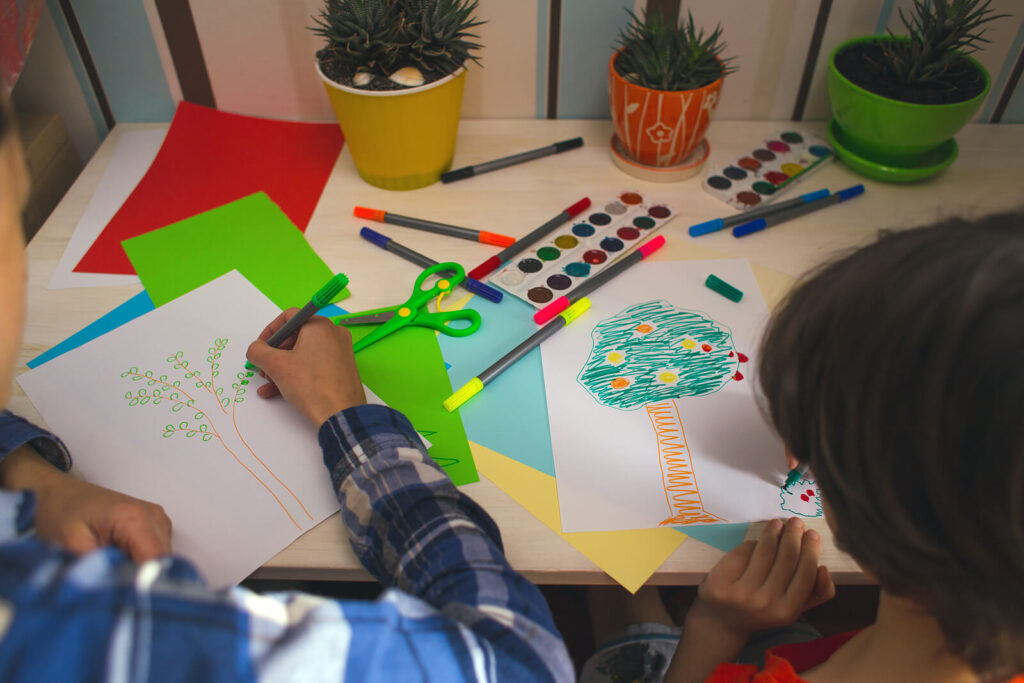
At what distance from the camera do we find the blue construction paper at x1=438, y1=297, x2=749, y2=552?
0.58 m

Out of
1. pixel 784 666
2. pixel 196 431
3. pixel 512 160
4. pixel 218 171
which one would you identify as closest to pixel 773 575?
pixel 784 666

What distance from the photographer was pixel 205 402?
623 mm

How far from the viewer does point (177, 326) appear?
0.69m

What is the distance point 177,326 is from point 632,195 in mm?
544

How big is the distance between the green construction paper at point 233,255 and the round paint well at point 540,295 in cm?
20

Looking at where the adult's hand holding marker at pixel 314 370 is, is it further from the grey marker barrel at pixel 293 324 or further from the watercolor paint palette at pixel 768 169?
the watercolor paint palette at pixel 768 169

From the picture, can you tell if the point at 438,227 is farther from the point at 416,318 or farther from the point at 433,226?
the point at 416,318

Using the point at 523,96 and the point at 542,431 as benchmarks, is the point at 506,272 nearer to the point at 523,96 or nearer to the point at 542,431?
the point at 542,431

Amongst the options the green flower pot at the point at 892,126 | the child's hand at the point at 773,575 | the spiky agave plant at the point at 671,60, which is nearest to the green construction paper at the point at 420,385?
the child's hand at the point at 773,575

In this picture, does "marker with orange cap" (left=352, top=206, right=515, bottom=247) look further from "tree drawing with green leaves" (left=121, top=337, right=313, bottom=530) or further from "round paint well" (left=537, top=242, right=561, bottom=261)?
"tree drawing with green leaves" (left=121, top=337, right=313, bottom=530)

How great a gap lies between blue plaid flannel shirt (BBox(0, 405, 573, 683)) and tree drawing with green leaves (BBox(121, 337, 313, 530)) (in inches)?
2.3

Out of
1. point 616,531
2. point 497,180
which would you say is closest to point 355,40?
point 497,180

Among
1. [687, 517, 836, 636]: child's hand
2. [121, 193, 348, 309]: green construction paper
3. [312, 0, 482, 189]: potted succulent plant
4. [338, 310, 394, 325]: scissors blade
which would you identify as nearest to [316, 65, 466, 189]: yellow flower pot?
[312, 0, 482, 189]: potted succulent plant

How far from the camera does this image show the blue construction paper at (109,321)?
0.67 meters
